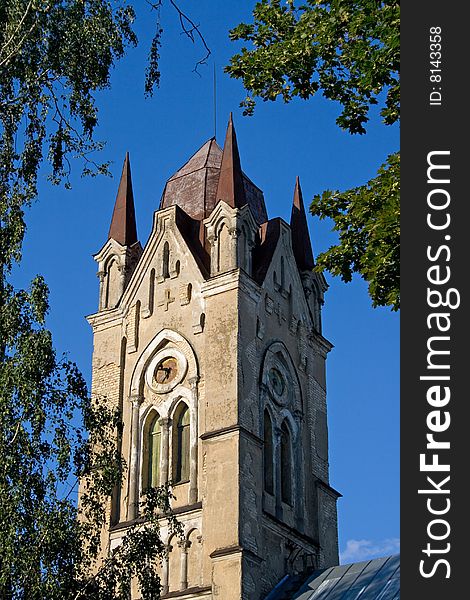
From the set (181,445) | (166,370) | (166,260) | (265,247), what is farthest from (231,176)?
(181,445)

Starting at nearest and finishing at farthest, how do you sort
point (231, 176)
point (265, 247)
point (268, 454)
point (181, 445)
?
point (181, 445)
point (268, 454)
point (231, 176)
point (265, 247)

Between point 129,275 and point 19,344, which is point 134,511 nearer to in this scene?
point 129,275

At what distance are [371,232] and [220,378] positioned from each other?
1586 centimetres

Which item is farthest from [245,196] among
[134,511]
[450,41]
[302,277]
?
[450,41]

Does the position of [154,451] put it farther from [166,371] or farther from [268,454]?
[268,454]

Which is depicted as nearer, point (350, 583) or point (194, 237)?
point (350, 583)

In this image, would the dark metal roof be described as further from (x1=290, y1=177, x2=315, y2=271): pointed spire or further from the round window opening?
(x1=290, y1=177, x2=315, y2=271): pointed spire

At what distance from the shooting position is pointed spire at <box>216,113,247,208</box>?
35.6 metres

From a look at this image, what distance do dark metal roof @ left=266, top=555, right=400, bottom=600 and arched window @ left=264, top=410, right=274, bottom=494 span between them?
8.44ft

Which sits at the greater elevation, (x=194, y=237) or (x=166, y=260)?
(x=194, y=237)

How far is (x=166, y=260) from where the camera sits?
120ft

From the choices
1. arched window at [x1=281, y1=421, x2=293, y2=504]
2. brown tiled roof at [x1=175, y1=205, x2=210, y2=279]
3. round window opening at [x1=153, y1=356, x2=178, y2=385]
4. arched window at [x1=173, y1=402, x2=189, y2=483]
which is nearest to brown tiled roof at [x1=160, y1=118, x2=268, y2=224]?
brown tiled roof at [x1=175, y1=205, x2=210, y2=279]

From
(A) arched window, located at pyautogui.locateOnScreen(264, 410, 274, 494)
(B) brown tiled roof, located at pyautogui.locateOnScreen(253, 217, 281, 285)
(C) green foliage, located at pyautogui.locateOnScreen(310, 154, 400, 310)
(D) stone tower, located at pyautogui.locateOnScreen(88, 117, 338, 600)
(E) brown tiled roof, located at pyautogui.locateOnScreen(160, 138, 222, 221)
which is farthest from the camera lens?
(E) brown tiled roof, located at pyautogui.locateOnScreen(160, 138, 222, 221)

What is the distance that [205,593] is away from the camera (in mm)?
30375
